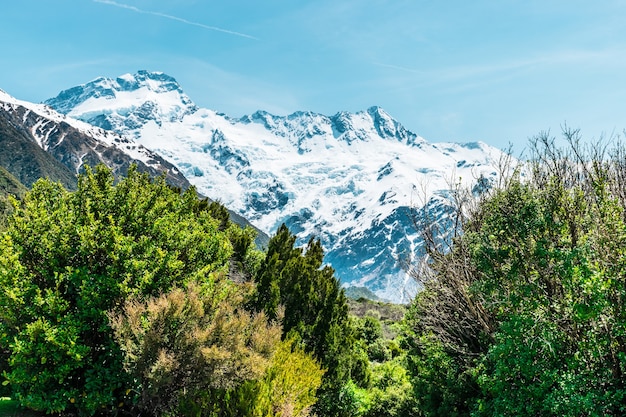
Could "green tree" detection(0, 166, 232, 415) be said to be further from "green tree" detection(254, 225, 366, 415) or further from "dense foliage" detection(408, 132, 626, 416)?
"dense foliage" detection(408, 132, 626, 416)

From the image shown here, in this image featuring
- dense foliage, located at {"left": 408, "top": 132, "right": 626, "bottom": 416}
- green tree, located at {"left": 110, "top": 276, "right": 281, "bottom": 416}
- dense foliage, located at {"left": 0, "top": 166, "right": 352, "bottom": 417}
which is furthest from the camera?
dense foliage, located at {"left": 0, "top": 166, "right": 352, "bottom": 417}

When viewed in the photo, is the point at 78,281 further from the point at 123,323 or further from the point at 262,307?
the point at 262,307

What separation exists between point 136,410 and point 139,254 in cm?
588

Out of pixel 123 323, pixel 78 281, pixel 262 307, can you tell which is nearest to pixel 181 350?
pixel 123 323

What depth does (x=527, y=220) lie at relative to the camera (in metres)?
12.7

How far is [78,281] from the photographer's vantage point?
1530 cm

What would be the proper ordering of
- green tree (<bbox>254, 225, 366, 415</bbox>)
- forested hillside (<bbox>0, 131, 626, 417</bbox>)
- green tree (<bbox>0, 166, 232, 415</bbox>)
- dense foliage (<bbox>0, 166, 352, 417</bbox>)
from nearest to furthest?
forested hillside (<bbox>0, 131, 626, 417</bbox>)
dense foliage (<bbox>0, 166, 352, 417</bbox>)
green tree (<bbox>0, 166, 232, 415</bbox>)
green tree (<bbox>254, 225, 366, 415</bbox>)

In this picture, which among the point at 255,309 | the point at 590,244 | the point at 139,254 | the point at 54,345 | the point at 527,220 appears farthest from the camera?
the point at 255,309

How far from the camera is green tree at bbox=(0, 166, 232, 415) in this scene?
14062 mm

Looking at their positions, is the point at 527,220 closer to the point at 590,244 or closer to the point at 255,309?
the point at 590,244

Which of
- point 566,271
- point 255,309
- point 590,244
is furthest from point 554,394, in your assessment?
point 255,309

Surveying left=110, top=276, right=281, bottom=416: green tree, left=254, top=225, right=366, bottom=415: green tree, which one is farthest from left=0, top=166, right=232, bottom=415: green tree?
left=254, top=225, right=366, bottom=415: green tree

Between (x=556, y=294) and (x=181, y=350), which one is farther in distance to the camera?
(x=181, y=350)

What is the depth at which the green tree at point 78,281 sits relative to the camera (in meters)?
14.1
